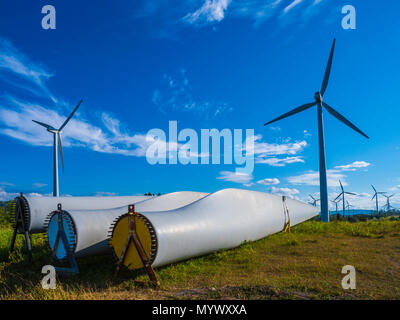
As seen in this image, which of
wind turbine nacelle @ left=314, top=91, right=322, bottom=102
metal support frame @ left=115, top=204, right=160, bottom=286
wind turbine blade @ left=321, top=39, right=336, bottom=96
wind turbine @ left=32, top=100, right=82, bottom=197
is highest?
wind turbine blade @ left=321, top=39, right=336, bottom=96

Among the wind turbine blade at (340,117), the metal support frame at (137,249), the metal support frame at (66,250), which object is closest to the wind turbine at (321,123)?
the wind turbine blade at (340,117)

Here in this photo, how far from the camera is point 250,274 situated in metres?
8.07

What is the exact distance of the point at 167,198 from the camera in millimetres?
13172

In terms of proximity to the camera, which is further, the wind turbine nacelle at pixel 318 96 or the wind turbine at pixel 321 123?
the wind turbine nacelle at pixel 318 96

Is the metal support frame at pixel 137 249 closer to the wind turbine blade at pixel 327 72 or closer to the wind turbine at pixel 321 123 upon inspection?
the wind turbine at pixel 321 123

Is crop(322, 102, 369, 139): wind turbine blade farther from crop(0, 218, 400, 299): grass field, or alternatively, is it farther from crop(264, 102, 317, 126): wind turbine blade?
crop(0, 218, 400, 299): grass field

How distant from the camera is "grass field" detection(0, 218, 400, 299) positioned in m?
6.36

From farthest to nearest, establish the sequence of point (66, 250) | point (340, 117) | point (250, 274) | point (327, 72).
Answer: point (327, 72), point (340, 117), point (66, 250), point (250, 274)

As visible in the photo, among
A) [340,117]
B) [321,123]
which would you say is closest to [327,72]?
[340,117]

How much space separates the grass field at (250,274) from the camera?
20.9 ft

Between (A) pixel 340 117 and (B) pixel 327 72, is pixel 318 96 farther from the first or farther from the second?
(A) pixel 340 117

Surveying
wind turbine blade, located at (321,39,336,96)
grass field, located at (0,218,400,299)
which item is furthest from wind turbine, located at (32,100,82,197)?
wind turbine blade, located at (321,39,336,96)

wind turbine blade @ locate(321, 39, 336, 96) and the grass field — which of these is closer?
the grass field
